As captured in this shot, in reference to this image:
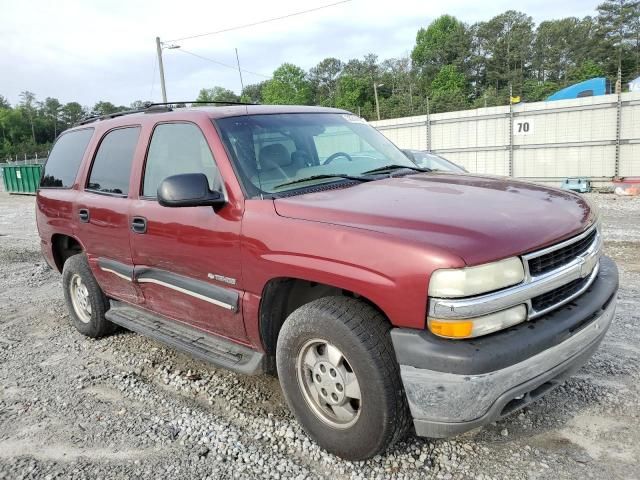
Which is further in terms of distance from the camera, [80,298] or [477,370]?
[80,298]

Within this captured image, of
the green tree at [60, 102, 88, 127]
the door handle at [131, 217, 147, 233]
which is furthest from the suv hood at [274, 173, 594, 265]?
the green tree at [60, 102, 88, 127]

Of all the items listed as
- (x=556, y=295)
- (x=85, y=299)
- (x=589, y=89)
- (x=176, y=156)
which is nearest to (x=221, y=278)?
(x=176, y=156)

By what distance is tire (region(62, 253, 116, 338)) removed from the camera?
468cm

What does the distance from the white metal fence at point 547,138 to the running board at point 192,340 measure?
15.2 metres

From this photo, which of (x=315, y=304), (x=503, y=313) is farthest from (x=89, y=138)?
(x=503, y=313)

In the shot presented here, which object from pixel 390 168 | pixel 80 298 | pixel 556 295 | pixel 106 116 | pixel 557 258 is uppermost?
pixel 106 116

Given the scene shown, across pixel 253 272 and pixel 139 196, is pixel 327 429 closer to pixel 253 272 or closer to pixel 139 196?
pixel 253 272

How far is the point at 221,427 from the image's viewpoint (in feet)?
10.4

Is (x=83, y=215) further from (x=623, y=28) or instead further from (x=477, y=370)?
(x=623, y=28)

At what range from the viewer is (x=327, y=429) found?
9.02ft

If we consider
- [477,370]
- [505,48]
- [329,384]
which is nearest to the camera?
[477,370]

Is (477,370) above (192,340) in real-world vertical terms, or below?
above

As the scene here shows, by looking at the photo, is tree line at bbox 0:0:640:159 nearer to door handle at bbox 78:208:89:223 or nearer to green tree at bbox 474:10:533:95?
green tree at bbox 474:10:533:95

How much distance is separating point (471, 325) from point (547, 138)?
1600cm
